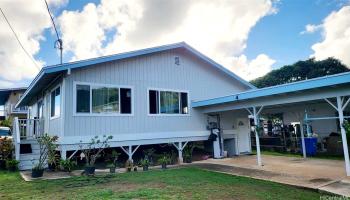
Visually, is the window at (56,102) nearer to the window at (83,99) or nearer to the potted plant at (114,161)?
the window at (83,99)

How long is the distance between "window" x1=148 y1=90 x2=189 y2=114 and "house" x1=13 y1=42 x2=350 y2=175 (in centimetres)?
5

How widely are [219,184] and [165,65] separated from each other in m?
7.10

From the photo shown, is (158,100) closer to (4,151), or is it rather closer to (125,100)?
(125,100)

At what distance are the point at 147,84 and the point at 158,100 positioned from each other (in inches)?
35.2

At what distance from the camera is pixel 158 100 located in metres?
11.6

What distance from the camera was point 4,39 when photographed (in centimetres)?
1222

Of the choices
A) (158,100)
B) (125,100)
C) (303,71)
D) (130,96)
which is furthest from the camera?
(303,71)

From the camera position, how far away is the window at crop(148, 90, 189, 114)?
37.8ft

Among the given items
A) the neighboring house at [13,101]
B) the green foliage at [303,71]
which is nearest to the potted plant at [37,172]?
the neighboring house at [13,101]

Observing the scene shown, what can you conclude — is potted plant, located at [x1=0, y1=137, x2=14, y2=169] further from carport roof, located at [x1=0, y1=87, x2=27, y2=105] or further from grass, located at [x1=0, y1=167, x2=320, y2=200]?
carport roof, located at [x1=0, y1=87, x2=27, y2=105]

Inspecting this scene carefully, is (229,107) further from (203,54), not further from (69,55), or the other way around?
(69,55)

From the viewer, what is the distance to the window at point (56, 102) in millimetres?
10063

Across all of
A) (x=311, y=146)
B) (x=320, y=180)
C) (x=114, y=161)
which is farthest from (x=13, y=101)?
(x=320, y=180)

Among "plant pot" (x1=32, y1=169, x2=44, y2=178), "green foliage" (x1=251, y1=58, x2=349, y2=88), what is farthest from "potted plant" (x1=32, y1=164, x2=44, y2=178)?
"green foliage" (x1=251, y1=58, x2=349, y2=88)
